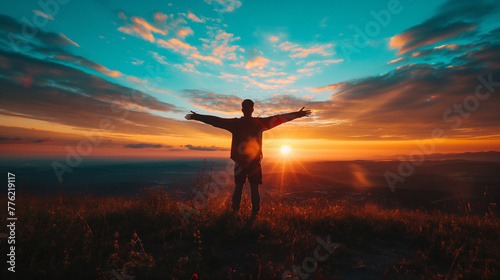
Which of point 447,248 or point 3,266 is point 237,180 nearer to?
point 3,266

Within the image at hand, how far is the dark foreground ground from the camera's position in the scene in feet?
9.33

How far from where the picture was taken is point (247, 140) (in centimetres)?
566

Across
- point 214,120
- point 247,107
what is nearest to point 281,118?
point 247,107

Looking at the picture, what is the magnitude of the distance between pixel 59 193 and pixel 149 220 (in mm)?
5405

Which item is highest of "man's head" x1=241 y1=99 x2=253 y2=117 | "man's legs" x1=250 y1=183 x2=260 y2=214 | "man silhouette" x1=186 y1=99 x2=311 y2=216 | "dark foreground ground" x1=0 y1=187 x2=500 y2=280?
"man's head" x1=241 y1=99 x2=253 y2=117

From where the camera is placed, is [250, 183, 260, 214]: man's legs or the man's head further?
the man's head

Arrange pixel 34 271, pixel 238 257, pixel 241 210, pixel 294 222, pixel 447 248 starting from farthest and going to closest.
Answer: pixel 241 210 < pixel 294 222 < pixel 447 248 < pixel 238 257 < pixel 34 271

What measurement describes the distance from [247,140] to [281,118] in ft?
3.97

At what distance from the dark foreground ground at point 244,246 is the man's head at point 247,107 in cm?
291

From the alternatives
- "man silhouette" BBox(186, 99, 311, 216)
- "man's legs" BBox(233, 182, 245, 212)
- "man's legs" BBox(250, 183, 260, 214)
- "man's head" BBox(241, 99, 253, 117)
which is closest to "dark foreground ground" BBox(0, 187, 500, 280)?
"man's legs" BBox(250, 183, 260, 214)

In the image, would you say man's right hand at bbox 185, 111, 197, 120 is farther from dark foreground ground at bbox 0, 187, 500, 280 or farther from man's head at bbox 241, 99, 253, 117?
dark foreground ground at bbox 0, 187, 500, 280

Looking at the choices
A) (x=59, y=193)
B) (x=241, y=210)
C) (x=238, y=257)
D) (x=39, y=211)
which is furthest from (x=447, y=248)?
(x=59, y=193)

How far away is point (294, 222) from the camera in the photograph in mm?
4855

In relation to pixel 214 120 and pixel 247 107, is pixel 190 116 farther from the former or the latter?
pixel 247 107
